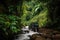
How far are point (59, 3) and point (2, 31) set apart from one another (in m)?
6.96

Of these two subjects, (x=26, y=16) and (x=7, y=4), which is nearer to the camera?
(x=7, y=4)

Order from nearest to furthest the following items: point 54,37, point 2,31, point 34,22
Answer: point 2,31 < point 54,37 < point 34,22

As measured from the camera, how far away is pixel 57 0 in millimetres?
13156

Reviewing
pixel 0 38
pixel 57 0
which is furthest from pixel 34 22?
pixel 0 38

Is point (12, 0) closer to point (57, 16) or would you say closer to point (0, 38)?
point (57, 16)

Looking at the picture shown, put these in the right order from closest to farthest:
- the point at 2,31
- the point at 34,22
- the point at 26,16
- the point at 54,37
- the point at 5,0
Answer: the point at 2,31
the point at 54,37
the point at 5,0
the point at 34,22
the point at 26,16

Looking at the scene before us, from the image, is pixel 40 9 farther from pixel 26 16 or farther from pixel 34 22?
pixel 26 16

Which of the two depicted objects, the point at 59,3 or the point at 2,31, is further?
the point at 59,3

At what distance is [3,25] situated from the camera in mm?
8195

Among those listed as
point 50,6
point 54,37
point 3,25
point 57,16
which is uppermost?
point 50,6

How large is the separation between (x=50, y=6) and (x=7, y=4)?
4106 mm

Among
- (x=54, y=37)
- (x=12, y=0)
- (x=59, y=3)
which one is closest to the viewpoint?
(x=54, y=37)

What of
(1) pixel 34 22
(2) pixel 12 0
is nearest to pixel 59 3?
(2) pixel 12 0

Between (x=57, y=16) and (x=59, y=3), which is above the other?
(x=59, y=3)
